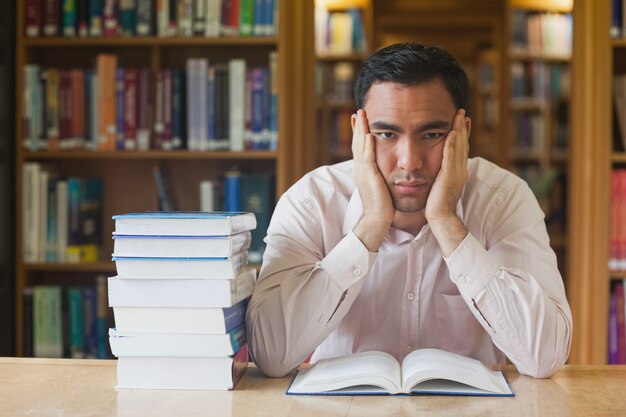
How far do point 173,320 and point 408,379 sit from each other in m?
0.39

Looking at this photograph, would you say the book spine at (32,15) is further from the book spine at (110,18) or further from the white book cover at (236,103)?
the white book cover at (236,103)

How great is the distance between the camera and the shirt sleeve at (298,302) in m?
1.68

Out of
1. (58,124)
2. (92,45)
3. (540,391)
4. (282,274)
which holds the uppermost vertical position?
(92,45)

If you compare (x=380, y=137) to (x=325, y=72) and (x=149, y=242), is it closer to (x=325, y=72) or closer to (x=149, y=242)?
(x=149, y=242)

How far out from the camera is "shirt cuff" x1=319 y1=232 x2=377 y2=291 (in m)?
1.77

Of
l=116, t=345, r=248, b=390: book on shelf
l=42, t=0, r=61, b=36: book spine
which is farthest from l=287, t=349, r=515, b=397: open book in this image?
l=42, t=0, r=61, b=36: book spine

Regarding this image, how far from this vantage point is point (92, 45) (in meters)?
3.59

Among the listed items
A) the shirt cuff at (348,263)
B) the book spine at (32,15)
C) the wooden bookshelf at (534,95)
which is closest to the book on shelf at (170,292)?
the shirt cuff at (348,263)

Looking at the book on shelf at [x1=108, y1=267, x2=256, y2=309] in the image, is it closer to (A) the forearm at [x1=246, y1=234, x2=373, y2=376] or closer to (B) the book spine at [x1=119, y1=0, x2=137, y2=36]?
(A) the forearm at [x1=246, y1=234, x2=373, y2=376]

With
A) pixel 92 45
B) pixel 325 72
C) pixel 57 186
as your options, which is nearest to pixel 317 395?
pixel 57 186

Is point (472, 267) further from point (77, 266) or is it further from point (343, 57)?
point (343, 57)

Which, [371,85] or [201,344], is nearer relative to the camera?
[201,344]

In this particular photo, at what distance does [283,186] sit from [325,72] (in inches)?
121

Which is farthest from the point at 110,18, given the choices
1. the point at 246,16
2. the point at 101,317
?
the point at 101,317
